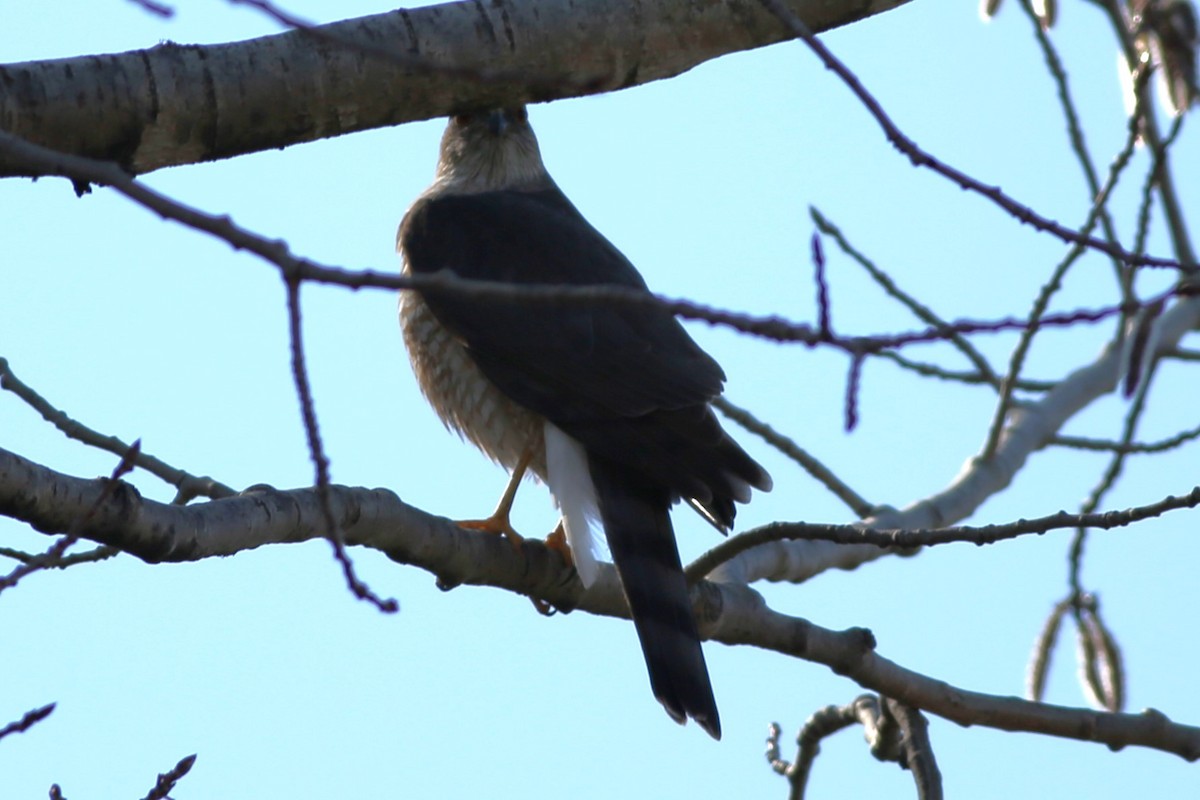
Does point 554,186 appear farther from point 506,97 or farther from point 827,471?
point 506,97

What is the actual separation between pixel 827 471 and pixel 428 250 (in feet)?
4.40

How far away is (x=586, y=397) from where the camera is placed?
158 inches

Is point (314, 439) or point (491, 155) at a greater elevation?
point (491, 155)

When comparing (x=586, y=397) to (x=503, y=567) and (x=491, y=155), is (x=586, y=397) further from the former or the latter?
(x=491, y=155)

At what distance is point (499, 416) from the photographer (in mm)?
4336

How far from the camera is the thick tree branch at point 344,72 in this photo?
2.73 metres

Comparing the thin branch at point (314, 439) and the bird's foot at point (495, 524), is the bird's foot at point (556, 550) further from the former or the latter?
the thin branch at point (314, 439)

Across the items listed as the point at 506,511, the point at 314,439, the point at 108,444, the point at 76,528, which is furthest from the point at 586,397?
the point at 314,439

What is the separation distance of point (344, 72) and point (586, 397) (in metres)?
1.34

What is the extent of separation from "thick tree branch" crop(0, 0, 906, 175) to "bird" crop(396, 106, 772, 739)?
46cm

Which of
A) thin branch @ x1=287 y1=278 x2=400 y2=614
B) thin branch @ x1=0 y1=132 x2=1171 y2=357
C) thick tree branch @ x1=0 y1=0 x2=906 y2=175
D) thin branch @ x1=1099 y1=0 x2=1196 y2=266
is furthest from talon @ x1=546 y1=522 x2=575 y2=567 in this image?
thin branch @ x1=0 y1=132 x2=1171 y2=357

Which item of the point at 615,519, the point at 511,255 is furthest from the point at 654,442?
the point at 511,255

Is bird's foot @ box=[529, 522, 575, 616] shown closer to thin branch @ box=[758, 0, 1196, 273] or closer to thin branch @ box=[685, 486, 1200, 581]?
thin branch @ box=[685, 486, 1200, 581]

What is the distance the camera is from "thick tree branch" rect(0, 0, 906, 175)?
2.73 metres
